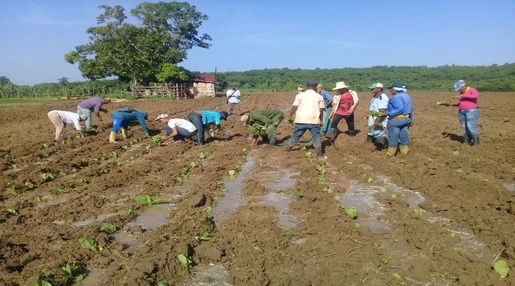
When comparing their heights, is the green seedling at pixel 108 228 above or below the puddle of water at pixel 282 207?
above

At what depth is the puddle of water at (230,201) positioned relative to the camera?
518cm

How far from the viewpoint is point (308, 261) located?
12.1 feet

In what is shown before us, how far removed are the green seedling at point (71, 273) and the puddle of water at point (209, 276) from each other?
3.31 feet

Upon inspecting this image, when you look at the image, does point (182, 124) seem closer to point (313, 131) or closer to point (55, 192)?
point (313, 131)

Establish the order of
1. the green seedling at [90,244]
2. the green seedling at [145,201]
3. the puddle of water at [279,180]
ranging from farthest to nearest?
the puddle of water at [279,180], the green seedling at [145,201], the green seedling at [90,244]

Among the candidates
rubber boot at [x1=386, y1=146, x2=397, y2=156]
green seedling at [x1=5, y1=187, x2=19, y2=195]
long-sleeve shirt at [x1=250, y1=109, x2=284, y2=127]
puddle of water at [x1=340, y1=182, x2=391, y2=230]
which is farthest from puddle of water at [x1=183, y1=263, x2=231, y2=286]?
long-sleeve shirt at [x1=250, y1=109, x2=284, y2=127]

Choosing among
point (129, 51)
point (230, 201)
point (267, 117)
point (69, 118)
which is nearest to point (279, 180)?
point (230, 201)

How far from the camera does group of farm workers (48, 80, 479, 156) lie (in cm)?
812

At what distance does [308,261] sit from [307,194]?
220 centimetres

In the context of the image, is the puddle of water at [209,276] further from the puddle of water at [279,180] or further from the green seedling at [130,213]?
the puddle of water at [279,180]

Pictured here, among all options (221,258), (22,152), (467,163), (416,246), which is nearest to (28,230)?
(221,258)

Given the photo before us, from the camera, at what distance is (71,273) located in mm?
3396

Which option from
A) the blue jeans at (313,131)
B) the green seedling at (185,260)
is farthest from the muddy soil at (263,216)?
the blue jeans at (313,131)

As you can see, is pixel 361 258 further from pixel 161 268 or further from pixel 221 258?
pixel 161 268
